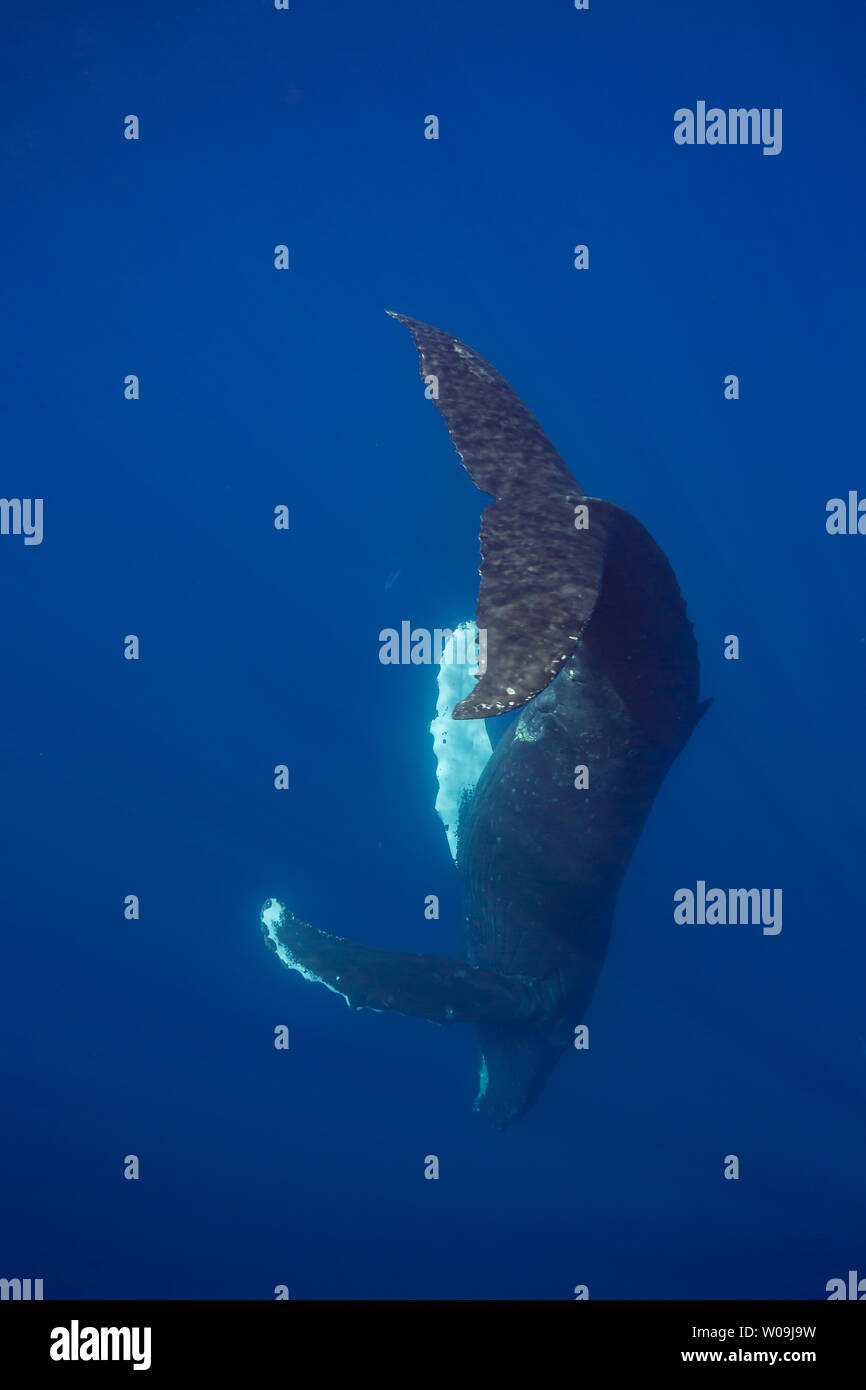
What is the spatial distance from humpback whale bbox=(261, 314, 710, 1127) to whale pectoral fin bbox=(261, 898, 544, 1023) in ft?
0.07

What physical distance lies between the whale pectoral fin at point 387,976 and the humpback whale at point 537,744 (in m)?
0.02

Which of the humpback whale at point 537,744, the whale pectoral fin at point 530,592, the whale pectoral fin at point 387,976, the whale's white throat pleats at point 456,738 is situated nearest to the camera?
the whale pectoral fin at point 530,592

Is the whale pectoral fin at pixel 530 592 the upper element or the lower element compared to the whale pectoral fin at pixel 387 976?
upper

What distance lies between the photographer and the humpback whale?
4.61 metres

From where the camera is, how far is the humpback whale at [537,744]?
461 cm

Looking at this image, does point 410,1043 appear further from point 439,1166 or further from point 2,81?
point 2,81

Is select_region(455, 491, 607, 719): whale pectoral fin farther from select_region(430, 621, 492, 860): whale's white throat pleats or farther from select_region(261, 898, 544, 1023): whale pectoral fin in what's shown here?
select_region(430, 621, 492, 860): whale's white throat pleats

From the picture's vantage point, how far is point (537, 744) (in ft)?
26.7

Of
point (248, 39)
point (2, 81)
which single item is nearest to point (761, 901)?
point (248, 39)

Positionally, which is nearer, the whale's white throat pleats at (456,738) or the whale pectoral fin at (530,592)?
the whale pectoral fin at (530,592)

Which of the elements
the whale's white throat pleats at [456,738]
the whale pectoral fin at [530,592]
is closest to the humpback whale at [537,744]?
the whale pectoral fin at [530,592]

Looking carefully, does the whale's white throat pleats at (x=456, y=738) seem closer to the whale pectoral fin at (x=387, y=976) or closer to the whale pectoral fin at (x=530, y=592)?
the whale pectoral fin at (x=387, y=976)

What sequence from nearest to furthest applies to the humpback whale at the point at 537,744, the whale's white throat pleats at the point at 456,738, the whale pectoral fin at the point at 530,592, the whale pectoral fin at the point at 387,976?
the whale pectoral fin at the point at 530,592 → the humpback whale at the point at 537,744 → the whale pectoral fin at the point at 387,976 → the whale's white throat pleats at the point at 456,738

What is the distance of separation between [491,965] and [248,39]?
17578 millimetres
